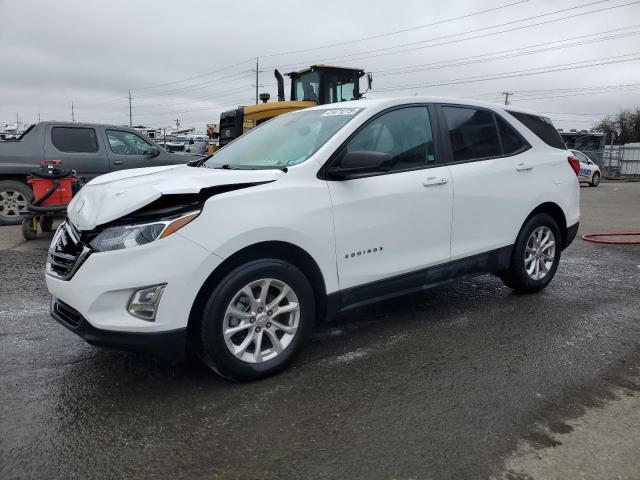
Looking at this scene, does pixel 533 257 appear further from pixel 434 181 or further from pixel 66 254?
pixel 66 254

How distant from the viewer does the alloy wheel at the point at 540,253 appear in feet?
16.5

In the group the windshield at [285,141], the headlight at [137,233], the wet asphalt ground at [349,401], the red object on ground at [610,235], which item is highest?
the windshield at [285,141]

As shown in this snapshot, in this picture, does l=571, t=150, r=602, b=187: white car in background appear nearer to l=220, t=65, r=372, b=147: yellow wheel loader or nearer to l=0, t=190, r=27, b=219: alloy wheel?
l=220, t=65, r=372, b=147: yellow wheel loader

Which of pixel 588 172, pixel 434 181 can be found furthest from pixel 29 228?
pixel 588 172

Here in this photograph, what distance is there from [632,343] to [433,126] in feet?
7.42

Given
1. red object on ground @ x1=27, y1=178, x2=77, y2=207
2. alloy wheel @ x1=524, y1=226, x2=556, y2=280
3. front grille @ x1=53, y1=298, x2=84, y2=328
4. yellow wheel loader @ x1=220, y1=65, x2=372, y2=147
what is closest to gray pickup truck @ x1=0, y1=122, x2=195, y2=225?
red object on ground @ x1=27, y1=178, x2=77, y2=207

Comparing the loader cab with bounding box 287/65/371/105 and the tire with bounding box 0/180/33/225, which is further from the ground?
the loader cab with bounding box 287/65/371/105

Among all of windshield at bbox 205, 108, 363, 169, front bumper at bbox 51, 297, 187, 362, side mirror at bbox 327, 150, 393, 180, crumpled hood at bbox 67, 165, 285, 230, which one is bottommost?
front bumper at bbox 51, 297, 187, 362

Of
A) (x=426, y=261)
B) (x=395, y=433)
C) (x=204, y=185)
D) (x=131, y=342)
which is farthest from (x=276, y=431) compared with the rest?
(x=426, y=261)

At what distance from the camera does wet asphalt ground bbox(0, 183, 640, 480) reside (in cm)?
251

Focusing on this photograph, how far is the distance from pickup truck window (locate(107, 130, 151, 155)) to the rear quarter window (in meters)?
6.94

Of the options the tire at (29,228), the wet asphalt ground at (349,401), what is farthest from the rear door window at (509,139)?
the tire at (29,228)

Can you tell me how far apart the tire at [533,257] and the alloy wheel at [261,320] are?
251cm

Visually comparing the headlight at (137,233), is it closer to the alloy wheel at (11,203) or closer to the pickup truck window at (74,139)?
the alloy wheel at (11,203)
